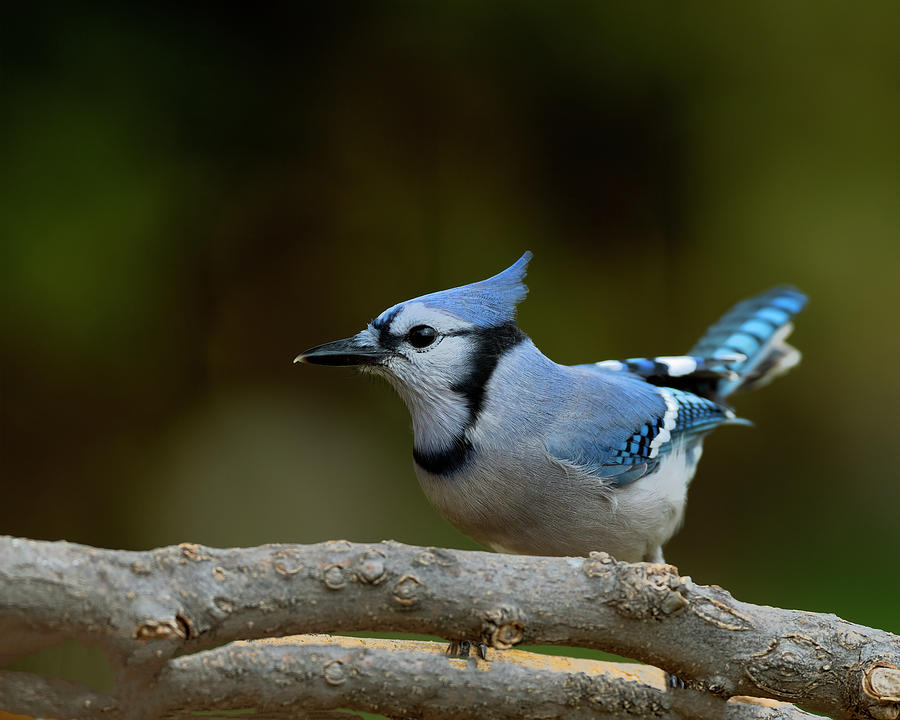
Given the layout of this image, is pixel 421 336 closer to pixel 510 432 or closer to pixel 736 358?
pixel 510 432

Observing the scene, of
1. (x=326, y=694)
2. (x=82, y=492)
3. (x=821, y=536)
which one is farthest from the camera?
(x=821, y=536)

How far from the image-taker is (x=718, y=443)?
2.51 m

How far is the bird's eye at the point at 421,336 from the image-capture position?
1.13 meters

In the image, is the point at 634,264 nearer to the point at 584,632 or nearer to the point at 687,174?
the point at 687,174

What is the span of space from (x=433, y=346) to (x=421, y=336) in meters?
0.02

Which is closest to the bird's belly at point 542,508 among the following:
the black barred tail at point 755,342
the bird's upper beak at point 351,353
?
the bird's upper beak at point 351,353

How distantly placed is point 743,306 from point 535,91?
80cm

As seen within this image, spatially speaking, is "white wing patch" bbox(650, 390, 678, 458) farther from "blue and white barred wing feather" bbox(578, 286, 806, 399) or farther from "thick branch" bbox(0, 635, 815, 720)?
"thick branch" bbox(0, 635, 815, 720)

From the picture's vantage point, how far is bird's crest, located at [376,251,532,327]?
114cm

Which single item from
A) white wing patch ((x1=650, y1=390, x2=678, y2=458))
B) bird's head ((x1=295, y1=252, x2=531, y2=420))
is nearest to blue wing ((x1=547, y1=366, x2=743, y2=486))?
white wing patch ((x1=650, y1=390, x2=678, y2=458))

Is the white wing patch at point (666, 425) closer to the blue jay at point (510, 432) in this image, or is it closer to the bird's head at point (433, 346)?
the blue jay at point (510, 432)

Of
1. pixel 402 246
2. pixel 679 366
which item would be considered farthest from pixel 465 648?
pixel 402 246

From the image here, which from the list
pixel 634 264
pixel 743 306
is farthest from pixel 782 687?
pixel 634 264

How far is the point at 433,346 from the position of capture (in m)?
1.14
